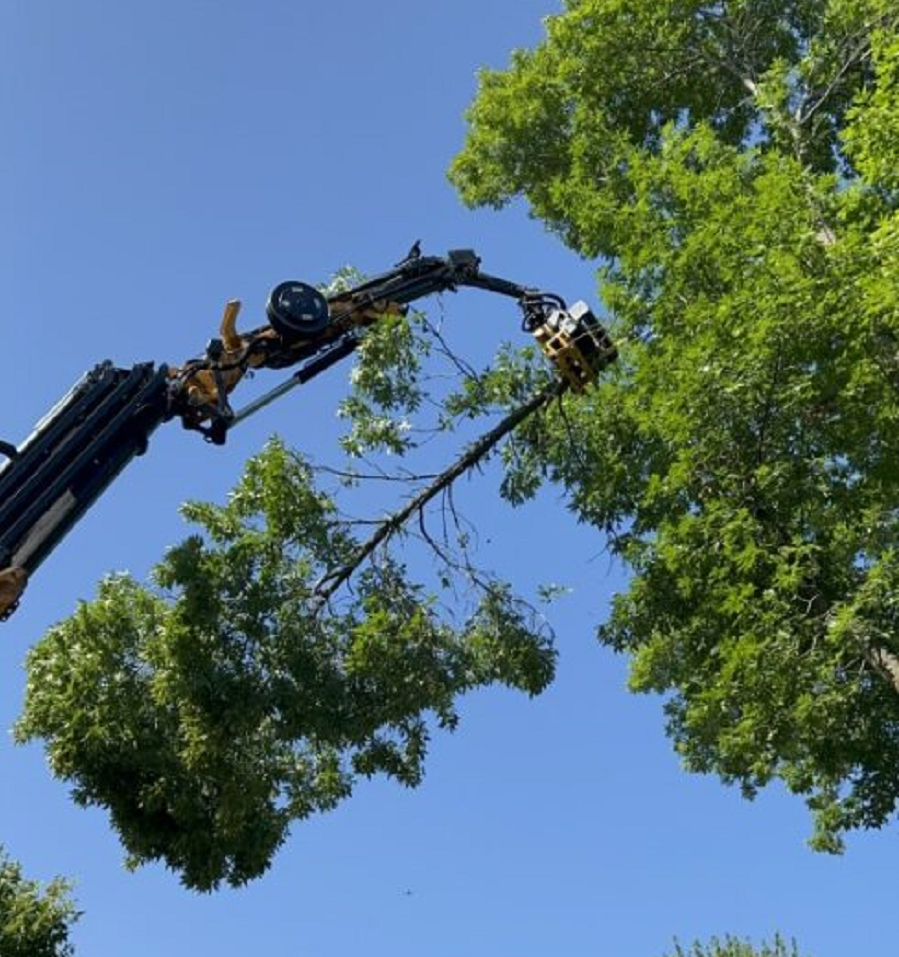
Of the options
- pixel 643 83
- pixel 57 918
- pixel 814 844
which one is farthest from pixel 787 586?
pixel 57 918

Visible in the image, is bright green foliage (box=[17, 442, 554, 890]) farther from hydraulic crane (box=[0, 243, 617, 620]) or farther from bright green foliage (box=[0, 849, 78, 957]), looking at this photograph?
bright green foliage (box=[0, 849, 78, 957])

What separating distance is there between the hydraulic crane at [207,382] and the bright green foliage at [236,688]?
1.98m

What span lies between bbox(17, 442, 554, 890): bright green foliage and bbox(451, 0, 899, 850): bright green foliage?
8.73ft

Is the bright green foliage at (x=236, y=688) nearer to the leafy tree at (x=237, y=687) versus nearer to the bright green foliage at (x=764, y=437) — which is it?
the leafy tree at (x=237, y=687)

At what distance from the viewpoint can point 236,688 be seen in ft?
36.4

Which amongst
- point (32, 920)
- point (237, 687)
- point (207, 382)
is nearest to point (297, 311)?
point (207, 382)

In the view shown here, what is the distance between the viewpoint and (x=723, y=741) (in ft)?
33.9

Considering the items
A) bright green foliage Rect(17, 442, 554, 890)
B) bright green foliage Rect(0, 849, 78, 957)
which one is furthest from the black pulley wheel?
bright green foliage Rect(0, 849, 78, 957)

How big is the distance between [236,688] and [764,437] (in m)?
5.82

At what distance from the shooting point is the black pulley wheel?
10.3 m

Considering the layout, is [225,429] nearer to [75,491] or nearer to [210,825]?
[75,491]

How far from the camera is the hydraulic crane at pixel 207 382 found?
7914 millimetres

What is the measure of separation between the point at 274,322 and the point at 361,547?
3514 millimetres

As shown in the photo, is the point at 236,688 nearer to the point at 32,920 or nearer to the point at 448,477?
the point at 448,477
